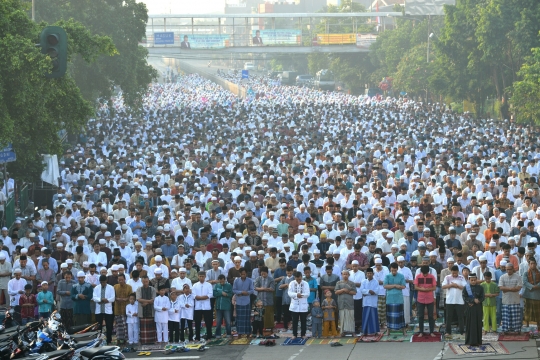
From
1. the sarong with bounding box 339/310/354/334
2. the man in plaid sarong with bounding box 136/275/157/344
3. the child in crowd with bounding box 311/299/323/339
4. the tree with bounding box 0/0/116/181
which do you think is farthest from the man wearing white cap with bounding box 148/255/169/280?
the tree with bounding box 0/0/116/181

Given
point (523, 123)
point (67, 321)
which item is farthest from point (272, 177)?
point (523, 123)

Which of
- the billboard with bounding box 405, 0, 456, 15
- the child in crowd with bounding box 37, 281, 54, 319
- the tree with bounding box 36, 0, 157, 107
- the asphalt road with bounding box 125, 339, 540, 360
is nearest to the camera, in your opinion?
the asphalt road with bounding box 125, 339, 540, 360

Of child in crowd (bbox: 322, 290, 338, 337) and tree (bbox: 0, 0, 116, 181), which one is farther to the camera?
tree (bbox: 0, 0, 116, 181)

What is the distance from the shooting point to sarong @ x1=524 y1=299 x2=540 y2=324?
51.8 feet

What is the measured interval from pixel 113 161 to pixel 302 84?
57042 millimetres

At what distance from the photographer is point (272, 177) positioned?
25125mm

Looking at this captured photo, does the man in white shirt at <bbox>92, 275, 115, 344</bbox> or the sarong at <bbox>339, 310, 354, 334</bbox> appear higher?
the man in white shirt at <bbox>92, 275, 115, 344</bbox>

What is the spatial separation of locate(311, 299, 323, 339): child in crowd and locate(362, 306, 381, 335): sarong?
662 mm

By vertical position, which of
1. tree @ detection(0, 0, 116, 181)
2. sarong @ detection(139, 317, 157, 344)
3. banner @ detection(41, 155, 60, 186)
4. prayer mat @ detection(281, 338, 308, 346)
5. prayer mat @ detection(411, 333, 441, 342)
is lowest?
prayer mat @ detection(281, 338, 308, 346)

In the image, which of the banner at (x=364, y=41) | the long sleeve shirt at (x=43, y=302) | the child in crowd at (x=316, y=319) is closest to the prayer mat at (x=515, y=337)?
the child in crowd at (x=316, y=319)

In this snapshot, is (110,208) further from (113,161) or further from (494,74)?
(494,74)

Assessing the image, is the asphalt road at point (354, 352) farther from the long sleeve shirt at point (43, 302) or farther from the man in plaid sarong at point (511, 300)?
the long sleeve shirt at point (43, 302)

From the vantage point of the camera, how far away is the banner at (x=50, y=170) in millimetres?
25641

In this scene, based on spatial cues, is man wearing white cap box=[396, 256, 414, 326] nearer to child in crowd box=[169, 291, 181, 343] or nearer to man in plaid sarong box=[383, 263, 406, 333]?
man in plaid sarong box=[383, 263, 406, 333]
